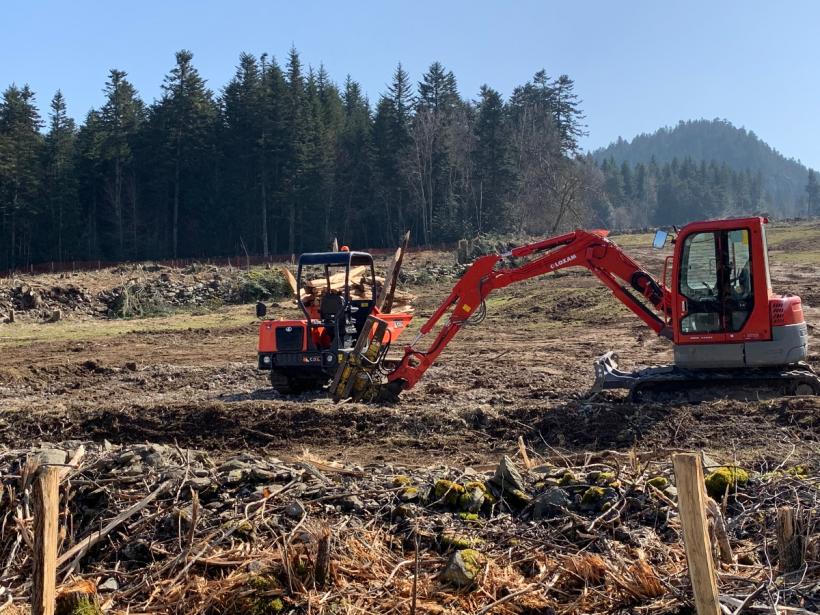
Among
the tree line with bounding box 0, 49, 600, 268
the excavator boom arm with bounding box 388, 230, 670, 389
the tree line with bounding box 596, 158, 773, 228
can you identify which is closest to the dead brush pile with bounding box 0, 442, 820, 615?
the excavator boom arm with bounding box 388, 230, 670, 389

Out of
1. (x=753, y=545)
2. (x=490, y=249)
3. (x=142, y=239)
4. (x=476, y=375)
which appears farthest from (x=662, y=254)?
(x=142, y=239)

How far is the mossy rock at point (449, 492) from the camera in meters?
5.97

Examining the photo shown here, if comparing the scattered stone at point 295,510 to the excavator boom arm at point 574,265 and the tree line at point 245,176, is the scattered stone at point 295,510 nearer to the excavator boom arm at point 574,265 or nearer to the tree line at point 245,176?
the excavator boom arm at point 574,265

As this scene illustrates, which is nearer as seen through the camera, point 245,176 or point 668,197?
point 245,176

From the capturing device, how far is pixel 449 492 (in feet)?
19.7

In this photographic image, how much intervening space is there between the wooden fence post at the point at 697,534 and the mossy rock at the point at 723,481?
171 centimetres

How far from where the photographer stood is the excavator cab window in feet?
34.2

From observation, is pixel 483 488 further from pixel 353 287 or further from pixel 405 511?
pixel 353 287

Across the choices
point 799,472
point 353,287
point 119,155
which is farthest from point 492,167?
point 799,472

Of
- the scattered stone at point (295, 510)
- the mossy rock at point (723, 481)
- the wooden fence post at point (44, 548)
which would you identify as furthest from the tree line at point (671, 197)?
the wooden fence post at point (44, 548)

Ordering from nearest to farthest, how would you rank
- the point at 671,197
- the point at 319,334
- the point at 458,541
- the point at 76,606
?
the point at 76,606 → the point at 458,541 → the point at 319,334 → the point at 671,197

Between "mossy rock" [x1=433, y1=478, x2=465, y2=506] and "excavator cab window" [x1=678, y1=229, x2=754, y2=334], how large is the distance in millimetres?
5764

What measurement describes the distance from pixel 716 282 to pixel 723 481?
537 cm

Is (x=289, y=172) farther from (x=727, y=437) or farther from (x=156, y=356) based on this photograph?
(x=727, y=437)
